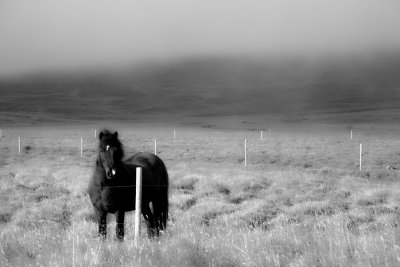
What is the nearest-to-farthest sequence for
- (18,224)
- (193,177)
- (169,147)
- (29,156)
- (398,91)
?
1. (18,224)
2. (193,177)
3. (29,156)
4. (169,147)
5. (398,91)

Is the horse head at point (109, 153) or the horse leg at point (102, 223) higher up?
the horse head at point (109, 153)

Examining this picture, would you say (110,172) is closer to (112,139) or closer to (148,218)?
(112,139)

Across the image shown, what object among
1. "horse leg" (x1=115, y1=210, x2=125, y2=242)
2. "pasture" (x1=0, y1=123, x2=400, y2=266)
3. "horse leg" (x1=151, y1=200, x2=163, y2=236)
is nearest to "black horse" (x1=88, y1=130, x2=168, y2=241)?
"horse leg" (x1=115, y1=210, x2=125, y2=242)

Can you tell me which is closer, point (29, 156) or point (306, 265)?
point (306, 265)

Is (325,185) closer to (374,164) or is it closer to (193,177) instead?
(193,177)

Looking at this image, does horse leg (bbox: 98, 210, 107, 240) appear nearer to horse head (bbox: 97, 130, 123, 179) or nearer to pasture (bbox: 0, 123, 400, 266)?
pasture (bbox: 0, 123, 400, 266)

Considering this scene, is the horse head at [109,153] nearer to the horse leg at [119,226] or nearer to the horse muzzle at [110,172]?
the horse muzzle at [110,172]

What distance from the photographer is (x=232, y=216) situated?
14742 millimetres

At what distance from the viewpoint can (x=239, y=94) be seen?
651ft

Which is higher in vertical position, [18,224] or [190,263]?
[190,263]

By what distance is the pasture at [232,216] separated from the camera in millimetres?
6930

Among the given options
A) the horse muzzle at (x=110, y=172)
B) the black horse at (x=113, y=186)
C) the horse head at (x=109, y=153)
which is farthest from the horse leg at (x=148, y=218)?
the horse muzzle at (x=110, y=172)

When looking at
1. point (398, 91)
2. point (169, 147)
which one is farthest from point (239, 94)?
point (169, 147)

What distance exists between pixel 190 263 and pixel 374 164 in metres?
27.4
